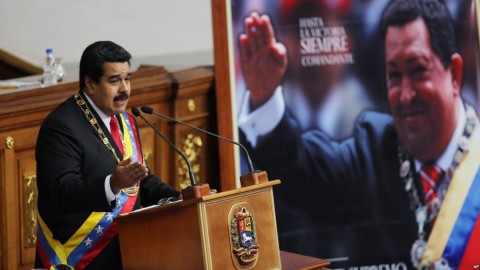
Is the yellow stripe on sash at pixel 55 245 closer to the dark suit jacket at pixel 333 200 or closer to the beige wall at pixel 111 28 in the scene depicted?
the dark suit jacket at pixel 333 200

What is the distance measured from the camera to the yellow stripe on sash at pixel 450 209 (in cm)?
530

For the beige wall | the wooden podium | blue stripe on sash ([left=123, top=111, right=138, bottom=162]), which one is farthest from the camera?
the beige wall

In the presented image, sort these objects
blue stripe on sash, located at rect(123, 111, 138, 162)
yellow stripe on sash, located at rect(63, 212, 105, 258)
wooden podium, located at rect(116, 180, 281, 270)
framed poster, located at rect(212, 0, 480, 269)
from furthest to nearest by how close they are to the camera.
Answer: framed poster, located at rect(212, 0, 480, 269)
blue stripe on sash, located at rect(123, 111, 138, 162)
yellow stripe on sash, located at rect(63, 212, 105, 258)
wooden podium, located at rect(116, 180, 281, 270)

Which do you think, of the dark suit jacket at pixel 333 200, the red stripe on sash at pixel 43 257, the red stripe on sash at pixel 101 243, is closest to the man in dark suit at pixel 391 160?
the dark suit jacket at pixel 333 200

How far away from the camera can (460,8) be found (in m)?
5.36

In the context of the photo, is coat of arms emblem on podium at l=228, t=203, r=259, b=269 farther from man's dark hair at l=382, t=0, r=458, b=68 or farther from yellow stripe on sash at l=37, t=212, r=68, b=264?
man's dark hair at l=382, t=0, r=458, b=68

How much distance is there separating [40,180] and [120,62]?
451 mm

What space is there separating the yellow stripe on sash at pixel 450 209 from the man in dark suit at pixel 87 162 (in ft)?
6.61

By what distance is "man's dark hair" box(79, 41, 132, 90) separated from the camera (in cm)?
357

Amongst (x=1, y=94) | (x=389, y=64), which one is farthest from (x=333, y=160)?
(x=1, y=94)

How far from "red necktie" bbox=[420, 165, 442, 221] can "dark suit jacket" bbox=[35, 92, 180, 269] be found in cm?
207

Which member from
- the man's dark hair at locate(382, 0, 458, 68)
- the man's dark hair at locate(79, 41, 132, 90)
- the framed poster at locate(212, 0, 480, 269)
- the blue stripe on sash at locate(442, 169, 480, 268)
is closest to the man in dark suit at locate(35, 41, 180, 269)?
the man's dark hair at locate(79, 41, 132, 90)

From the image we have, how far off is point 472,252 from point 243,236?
2155 millimetres

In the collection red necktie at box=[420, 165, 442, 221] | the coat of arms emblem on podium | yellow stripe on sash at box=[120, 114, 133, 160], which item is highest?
yellow stripe on sash at box=[120, 114, 133, 160]
